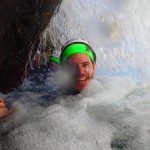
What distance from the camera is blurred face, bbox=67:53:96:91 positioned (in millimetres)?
4211

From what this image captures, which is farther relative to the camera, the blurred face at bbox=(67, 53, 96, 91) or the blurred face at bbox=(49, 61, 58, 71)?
the blurred face at bbox=(49, 61, 58, 71)

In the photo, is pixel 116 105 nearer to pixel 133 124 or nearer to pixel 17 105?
pixel 133 124

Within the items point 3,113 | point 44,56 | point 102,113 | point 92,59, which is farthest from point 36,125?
point 44,56

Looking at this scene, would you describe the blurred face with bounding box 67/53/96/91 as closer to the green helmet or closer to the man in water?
the man in water

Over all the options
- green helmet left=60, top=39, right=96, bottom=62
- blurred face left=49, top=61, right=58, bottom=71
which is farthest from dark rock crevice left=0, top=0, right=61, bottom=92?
blurred face left=49, top=61, right=58, bottom=71

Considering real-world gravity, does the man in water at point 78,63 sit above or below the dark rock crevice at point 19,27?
below

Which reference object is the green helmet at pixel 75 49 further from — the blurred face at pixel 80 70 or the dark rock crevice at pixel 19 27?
the dark rock crevice at pixel 19 27

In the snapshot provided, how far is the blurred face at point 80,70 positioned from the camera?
4211mm

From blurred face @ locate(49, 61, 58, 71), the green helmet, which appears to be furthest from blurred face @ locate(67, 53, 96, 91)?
blurred face @ locate(49, 61, 58, 71)

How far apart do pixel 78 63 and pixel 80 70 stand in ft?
0.37

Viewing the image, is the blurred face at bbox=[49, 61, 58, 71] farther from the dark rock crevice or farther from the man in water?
the man in water

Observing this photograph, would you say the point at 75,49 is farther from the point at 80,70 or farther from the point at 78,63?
the point at 80,70

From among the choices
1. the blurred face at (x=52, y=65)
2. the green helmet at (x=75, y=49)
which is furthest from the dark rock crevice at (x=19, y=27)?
the blurred face at (x=52, y=65)

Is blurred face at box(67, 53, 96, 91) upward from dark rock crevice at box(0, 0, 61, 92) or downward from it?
downward
